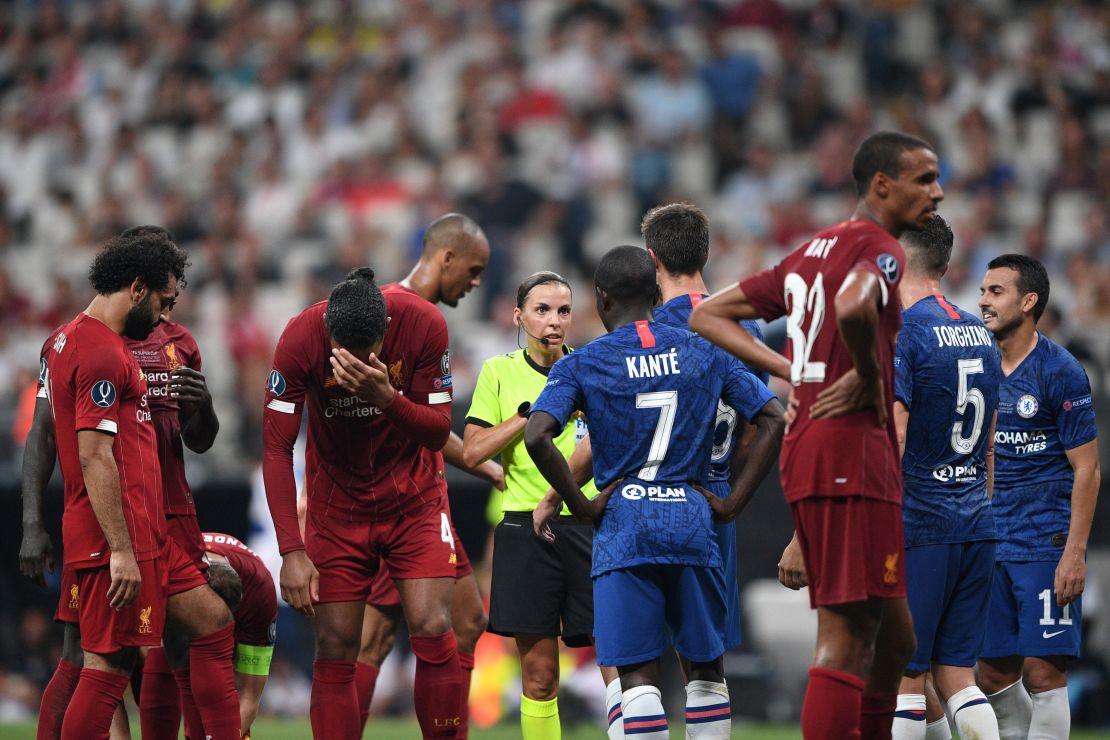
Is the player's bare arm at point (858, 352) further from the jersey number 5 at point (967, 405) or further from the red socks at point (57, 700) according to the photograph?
the red socks at point (57, 700)

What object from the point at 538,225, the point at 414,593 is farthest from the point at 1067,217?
the point at 414,593

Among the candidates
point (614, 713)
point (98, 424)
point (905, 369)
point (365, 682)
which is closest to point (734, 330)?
point (905, 369)

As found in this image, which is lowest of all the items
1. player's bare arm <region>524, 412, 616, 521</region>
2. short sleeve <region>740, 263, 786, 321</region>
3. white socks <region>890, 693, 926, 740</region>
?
white socks <region>890, 693, 926, 740</region>

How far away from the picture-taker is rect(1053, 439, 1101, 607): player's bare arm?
7160 millimetres

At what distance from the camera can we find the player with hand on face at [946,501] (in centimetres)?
640

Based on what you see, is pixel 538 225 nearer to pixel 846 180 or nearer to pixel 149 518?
pixel 846 180

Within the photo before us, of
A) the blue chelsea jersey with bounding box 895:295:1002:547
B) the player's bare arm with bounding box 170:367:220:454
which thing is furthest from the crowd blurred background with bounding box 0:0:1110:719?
the blue chelsea jersey with bounding box 895:295:1002:547

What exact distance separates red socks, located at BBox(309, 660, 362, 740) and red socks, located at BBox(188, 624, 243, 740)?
0.40 meters

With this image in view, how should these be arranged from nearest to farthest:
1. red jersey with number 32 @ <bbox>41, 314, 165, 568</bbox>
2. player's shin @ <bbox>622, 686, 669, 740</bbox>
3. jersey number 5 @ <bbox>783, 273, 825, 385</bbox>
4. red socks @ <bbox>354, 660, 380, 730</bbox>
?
jersey number 5 @ <bbox>783, 273, 825, 385</bbox>
player's shin @ <bbox>622, 686, 669, 740</bbox>
red jersey with number 32 @ <bbox>41, 314, 165, 568</bbox>
red socks @ <bbox>354, 660, 380, 730</bbox>

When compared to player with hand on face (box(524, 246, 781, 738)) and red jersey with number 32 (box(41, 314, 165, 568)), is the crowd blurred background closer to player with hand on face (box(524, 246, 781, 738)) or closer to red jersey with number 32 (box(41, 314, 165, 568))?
red jersey with number 32 (box(41, 314, 165, 568))

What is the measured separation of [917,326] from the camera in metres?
6.47

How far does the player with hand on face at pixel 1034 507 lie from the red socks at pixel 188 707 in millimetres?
3943

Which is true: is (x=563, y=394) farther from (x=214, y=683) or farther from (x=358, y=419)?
(x=214, y=683)

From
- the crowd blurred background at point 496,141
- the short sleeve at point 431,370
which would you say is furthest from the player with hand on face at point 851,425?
the crowd blurred background at point 496,141
